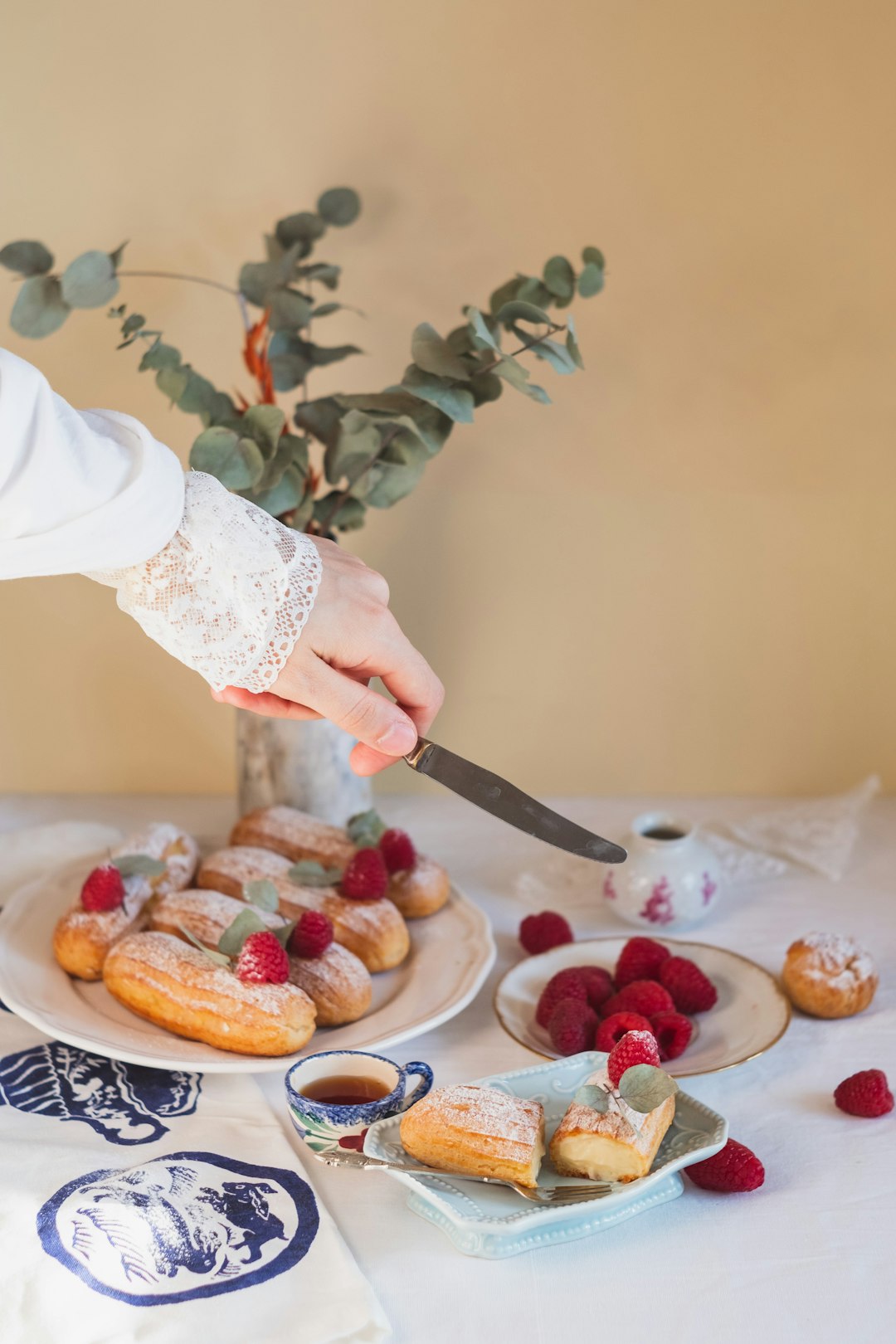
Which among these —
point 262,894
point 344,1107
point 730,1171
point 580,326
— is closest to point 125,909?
point 262,894

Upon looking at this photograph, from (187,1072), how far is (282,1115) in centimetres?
11

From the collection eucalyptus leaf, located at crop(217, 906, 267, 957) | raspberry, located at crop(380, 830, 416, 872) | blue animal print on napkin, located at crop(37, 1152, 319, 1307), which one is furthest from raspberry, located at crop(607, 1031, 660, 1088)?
raspberry, located at crop(380, 830, 416, 872)

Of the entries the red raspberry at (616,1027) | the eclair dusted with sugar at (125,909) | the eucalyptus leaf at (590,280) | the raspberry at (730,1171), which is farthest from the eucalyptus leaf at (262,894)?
the eucalyptus leaf at (590,280)

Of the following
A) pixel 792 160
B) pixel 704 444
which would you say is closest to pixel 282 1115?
pixel 704 444

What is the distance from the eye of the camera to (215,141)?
1.42 m

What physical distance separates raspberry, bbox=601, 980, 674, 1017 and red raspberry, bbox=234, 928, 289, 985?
28cm

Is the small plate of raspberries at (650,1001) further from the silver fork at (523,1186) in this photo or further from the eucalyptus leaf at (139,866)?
the eucalyptus leaf at (139,866)

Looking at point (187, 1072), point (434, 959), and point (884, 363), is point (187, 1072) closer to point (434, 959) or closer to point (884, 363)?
point (434, 959)

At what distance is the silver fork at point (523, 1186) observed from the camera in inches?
30.4

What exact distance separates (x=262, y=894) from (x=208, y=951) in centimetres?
8

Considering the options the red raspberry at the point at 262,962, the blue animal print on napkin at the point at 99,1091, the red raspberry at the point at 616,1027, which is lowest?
the blue animal print on napkin at the point at 99,1091

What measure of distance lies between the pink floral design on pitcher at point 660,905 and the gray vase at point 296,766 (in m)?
0.37

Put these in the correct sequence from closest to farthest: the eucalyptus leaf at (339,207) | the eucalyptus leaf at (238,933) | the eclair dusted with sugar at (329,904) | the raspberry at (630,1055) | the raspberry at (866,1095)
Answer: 1. the raspberry at (630,1055)
2. the raspberry at (866,1095)
3. the eucalyptus leaf at (238,933)
4. the eclair dusted with sugar at (329,904)
5. the eucalyptus leaf at (339,207)

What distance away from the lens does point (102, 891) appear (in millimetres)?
1099
